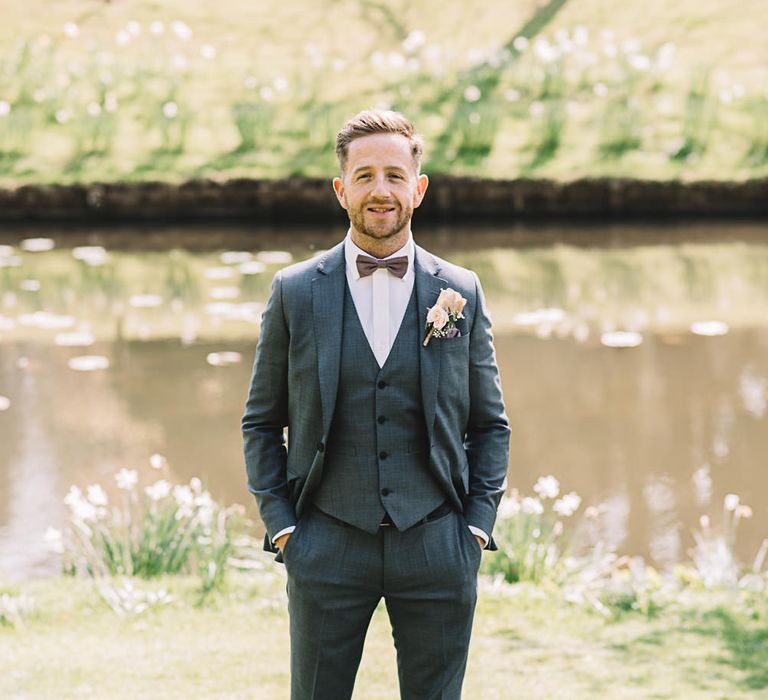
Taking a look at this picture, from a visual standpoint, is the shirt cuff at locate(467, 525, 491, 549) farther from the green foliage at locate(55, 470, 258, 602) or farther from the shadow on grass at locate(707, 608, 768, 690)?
the green foliage at locate(55, 470, 258, 602)

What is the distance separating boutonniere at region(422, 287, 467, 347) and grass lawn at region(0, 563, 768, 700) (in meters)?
1.36

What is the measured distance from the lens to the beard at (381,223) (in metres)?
2.35

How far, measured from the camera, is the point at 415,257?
245 cm

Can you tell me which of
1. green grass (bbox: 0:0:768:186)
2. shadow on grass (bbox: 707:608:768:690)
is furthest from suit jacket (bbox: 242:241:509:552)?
green grass (bbox: 0:0:768:186)

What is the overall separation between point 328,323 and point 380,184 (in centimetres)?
29

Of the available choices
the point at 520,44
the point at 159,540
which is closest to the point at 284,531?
the point at 159,540

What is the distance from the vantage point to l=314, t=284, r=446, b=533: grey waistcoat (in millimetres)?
2348

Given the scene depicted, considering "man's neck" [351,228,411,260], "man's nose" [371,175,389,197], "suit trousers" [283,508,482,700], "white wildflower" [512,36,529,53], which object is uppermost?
"white wildflower" [512,36,529,53]

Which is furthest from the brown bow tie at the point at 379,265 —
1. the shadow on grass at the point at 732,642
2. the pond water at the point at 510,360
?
the pond water at the point at 510,360

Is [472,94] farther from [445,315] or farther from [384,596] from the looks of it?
[384,596]

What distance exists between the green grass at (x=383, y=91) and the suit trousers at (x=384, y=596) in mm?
9940

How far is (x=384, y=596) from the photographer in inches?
93.9

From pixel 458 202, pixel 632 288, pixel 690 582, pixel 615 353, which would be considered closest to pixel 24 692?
pixel 690 582

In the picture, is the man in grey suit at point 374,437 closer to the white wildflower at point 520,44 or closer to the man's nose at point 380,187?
the man's nose at point 380,187
